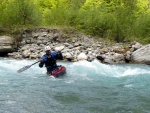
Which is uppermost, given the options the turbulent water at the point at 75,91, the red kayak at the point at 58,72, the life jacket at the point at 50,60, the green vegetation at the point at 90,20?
the green vegetation at the point at 90,20

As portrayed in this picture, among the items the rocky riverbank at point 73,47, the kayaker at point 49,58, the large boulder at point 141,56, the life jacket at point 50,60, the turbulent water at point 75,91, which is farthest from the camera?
the rocky riverbank at point 73,47

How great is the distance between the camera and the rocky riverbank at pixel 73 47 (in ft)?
67.3

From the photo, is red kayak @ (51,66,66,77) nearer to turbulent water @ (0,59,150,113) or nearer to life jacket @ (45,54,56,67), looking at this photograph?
turbulent water @ (0,59,150,113)

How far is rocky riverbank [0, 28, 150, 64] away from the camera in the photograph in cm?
2052

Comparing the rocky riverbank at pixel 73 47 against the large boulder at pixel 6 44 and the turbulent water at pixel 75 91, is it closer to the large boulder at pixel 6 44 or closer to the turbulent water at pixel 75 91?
the large boulder at pixel 6 44

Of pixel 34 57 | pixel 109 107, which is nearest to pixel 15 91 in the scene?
pixel 109 107

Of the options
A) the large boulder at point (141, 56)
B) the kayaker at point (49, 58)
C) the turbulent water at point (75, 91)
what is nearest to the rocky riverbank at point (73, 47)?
the large boulder at point (141, 56)

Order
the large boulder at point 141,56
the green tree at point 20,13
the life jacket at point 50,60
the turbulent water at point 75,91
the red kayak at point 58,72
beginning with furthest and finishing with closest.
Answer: the green tree at point 20,13 < the large boulder at point 141,56 < the red kayak at point 58,72 < the life jacket at point 50,60 < the turbulent water at point 75,91

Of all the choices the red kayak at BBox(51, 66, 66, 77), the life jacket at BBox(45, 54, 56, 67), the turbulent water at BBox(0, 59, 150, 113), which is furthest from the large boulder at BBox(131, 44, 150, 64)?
the life jacket at BBox(45, 54, 56, 67)

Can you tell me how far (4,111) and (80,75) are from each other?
22.3 feet

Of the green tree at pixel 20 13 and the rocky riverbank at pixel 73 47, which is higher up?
the green tree at pixel 20 13

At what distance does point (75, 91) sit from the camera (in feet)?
35.3

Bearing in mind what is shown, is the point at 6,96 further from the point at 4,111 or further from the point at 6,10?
the point at 6,10

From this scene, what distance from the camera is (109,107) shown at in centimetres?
A: 879
